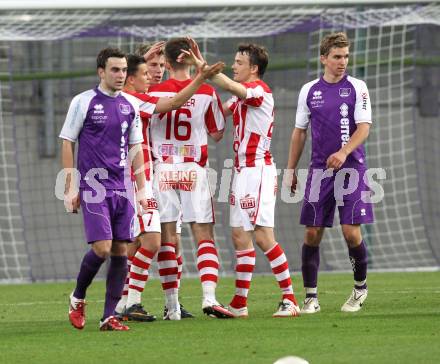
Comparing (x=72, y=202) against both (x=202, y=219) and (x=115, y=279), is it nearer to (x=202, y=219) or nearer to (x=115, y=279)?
(x=115, y=279)

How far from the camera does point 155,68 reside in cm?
1026

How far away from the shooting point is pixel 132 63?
387 inches

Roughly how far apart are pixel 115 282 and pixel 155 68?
207 cm

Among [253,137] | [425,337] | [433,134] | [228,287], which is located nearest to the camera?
[425,337]

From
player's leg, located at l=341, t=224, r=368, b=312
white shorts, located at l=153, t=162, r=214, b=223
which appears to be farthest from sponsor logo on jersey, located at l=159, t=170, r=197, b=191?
player's leg, located at l=341, t=224, r=368, b=312

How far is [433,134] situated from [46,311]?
12.4m

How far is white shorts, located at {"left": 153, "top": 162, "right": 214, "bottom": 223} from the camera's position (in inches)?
385

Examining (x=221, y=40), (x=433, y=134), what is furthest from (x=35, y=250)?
(x=433, y=134)

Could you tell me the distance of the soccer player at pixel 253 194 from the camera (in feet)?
32.0

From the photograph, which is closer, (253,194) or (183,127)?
(253,194)

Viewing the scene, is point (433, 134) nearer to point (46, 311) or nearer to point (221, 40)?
point (221, 40)

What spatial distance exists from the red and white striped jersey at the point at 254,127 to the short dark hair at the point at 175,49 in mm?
533

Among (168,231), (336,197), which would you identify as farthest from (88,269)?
(336,197)

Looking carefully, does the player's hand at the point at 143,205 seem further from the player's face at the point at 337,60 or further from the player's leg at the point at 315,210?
the player's face at the point at 337,60
